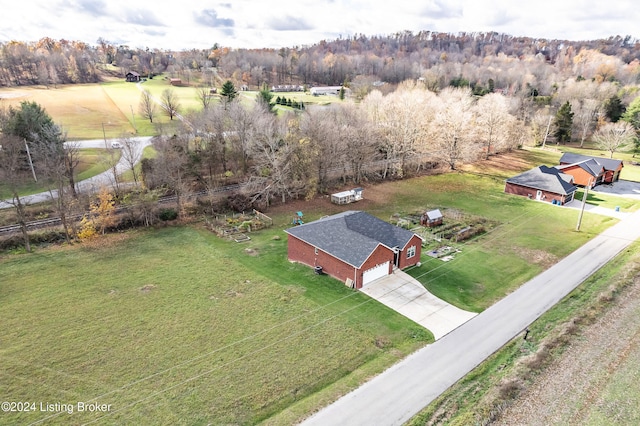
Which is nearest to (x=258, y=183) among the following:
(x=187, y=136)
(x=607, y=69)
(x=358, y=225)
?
(x=187, y=136)

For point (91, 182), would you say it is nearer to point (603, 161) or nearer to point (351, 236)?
point (351, 236)

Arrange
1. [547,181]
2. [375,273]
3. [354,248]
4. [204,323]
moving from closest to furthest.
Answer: [204,323], [354,248], [375,273], [547,181]

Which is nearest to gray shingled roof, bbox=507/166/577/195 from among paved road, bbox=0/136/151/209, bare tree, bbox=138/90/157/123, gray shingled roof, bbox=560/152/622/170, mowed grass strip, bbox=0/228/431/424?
gray shingled roof, bbox=560/152/622/170

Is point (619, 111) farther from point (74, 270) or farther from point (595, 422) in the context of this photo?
point (74, 270)

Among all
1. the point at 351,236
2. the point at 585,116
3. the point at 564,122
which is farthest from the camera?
the point at 585,116

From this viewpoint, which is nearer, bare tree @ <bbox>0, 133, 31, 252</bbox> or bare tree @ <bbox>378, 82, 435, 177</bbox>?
bare tree @ <bbox>0, 133, 31, 252</bbox>

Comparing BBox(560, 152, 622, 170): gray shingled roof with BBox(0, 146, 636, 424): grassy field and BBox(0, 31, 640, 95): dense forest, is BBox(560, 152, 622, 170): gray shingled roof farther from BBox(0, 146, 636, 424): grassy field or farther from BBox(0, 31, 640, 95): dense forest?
BBox(0, 31, 640, 95): dense forest

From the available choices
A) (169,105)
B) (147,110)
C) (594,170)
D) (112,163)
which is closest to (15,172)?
(112,163)
